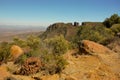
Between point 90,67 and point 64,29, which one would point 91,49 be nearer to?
point 90,67

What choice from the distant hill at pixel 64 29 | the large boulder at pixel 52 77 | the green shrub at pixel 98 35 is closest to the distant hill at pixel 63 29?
the distant hill at pixel 64 29

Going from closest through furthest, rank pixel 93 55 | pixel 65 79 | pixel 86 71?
pixel 65 79
pixel 86 71
pixel 93 55

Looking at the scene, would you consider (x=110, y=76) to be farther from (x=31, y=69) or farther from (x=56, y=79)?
(x=31, y=69)

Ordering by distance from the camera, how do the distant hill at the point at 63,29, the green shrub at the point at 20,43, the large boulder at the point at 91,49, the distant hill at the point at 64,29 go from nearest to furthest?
1. the large boulder at the point at 91,49
2. the green shrub at the point at 20,43
3. the distant hill at the point at 64,29
4. the distant hill at the point at 63,29

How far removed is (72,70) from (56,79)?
1.49 meters

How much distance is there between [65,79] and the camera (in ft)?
40.1

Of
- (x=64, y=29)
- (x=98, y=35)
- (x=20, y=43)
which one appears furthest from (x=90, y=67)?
(x=64, y=29)

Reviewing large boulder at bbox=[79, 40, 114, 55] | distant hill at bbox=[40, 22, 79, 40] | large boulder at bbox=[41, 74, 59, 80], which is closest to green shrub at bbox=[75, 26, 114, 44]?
large boulder at bbox=[79, 40, 114, 55]

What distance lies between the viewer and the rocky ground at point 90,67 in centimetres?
1251

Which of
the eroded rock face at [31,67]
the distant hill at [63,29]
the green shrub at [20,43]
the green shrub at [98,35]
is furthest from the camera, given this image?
the distant hill at [63,29]

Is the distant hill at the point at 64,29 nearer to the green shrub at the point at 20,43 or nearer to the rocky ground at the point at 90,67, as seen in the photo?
the green shrub at the point at 20,43

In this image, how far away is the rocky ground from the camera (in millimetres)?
12508

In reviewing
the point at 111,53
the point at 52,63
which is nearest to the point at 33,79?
the point at 52,63

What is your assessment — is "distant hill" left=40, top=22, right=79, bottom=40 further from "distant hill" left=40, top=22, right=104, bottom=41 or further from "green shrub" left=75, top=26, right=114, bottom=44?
"green shrub" left=75, top=26, right=114, bottom=44
